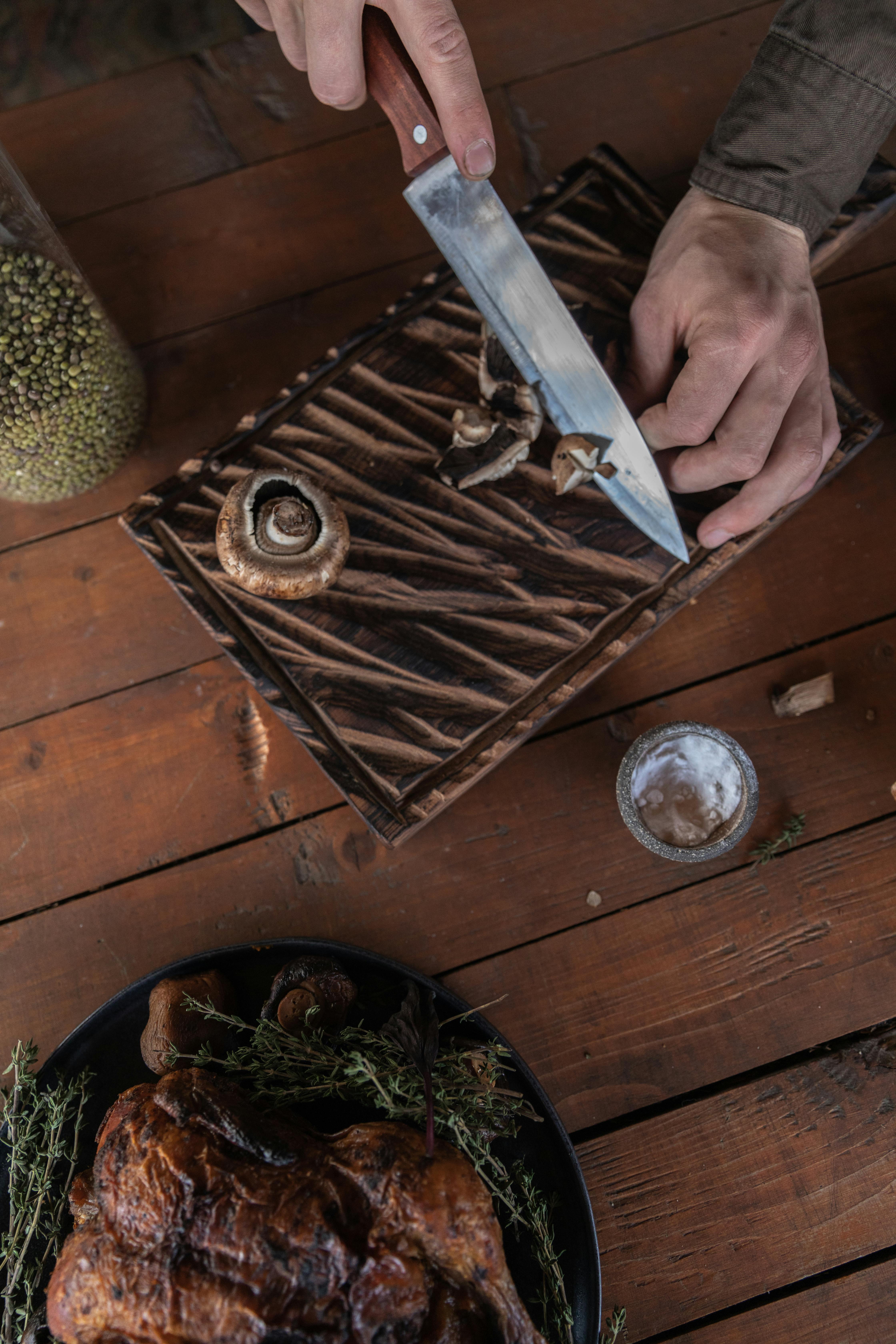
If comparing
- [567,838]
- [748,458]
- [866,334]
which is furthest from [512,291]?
[567,838]

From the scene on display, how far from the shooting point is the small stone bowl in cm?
94

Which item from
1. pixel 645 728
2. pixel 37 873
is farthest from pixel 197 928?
pixel 645 728

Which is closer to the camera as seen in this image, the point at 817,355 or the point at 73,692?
the point at 817,355

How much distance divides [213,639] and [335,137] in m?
0.80

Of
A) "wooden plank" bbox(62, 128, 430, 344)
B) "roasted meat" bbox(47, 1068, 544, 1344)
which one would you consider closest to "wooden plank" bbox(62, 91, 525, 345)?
"wooden plank" bbox(62, 128, 430, 344)

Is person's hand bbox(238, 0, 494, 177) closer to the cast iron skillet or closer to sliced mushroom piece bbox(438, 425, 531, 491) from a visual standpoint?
sliced mushroom piece bbox(438, 425, 531, 491)

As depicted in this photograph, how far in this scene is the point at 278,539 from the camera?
36.5 inches

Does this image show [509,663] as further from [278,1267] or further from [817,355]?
[278,1267]

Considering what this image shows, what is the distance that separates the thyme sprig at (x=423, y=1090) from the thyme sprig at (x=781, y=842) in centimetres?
42

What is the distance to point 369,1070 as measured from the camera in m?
0.76

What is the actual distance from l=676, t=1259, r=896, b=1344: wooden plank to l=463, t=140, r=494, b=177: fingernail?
1309mm

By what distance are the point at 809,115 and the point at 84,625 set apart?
3.57ft

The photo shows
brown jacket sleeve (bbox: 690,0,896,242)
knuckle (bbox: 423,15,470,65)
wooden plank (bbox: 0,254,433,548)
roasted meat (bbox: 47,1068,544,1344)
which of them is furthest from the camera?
wooden plank (bbox: 0,254,433,548)

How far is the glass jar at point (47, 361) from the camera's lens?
0.87m
